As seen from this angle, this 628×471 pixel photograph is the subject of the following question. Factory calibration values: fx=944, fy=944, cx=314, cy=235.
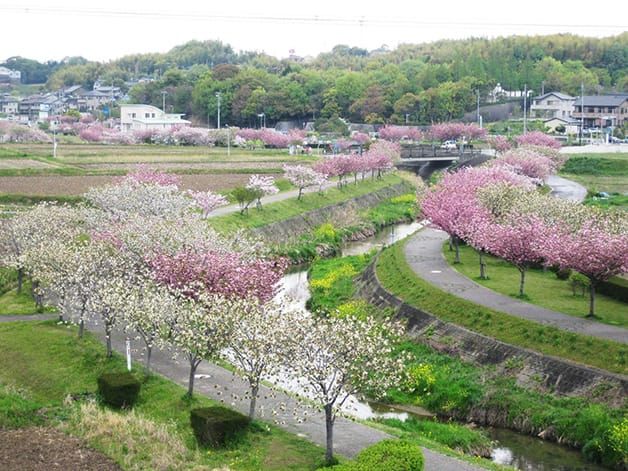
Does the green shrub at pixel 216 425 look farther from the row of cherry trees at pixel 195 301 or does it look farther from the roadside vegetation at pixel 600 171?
the roadside vegetation at pixel 600 171

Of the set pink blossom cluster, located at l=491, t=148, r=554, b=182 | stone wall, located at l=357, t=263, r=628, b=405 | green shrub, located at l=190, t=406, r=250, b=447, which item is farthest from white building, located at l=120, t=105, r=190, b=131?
green shrub, located at l=190, t=406, r=250, b=447

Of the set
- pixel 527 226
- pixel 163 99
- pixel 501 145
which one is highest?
pixel 163 99

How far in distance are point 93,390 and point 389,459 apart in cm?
1014

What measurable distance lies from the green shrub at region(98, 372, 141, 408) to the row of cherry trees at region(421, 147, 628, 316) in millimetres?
13465

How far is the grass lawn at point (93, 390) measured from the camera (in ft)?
65.2

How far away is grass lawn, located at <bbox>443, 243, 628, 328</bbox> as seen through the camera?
98.7 ft

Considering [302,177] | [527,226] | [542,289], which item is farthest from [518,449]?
[302,177]

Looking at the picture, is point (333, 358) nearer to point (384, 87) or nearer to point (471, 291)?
point (471, 291)

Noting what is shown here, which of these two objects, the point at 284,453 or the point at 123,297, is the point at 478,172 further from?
the point at 284,453

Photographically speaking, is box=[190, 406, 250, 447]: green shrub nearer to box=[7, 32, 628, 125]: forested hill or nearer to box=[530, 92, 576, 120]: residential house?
box=[7, 32, 628, 125]: forested hill

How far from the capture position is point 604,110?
128 metres

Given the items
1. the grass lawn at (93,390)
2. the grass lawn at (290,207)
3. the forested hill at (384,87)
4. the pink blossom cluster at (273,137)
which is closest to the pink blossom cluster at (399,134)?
the pink blossom cluster at (273,137)

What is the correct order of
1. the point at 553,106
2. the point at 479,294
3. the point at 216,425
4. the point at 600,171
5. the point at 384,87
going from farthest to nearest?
the point at 384,87 → the point at 553,106 → the point at 600,171 → the point at 479,294 → the point at 216,425

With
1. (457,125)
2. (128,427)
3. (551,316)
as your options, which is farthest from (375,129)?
(128,427)
